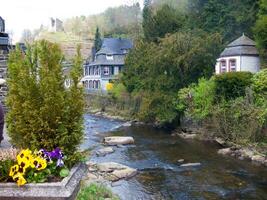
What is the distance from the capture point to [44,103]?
6621mm

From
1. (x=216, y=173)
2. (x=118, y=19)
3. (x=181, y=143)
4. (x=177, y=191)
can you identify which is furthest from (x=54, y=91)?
(x=118, y=19)

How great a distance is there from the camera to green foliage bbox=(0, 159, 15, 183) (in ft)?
17.4

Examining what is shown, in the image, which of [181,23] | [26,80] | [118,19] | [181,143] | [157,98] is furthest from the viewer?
[118,19]

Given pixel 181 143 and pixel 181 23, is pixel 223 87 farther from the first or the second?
pixel 181 23

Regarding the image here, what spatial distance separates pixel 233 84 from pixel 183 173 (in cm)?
1007

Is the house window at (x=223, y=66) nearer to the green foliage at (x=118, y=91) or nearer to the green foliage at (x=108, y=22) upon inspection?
the green foliage at (x=118, y=91)

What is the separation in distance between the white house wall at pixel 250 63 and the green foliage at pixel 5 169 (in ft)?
90.9

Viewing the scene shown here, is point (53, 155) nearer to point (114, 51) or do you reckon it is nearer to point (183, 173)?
point (183, 173)

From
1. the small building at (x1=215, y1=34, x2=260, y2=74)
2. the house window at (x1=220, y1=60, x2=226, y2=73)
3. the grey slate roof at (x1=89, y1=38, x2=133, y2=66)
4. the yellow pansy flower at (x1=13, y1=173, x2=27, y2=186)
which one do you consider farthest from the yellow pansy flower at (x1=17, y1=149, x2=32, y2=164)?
the grey slate roof at (x1=89, y1=38, x2=133, y2=66)

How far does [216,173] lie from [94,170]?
18.1ft

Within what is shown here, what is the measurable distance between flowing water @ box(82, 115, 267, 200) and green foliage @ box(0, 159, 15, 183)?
8791mm

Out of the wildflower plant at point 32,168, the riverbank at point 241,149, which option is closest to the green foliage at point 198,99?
the riverbank at point 241,149

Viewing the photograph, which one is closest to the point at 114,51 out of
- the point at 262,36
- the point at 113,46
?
the point at 113,46

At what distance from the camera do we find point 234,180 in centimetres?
1633
